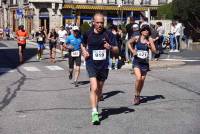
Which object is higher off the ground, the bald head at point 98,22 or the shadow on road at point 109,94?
the bald head at point 98,22

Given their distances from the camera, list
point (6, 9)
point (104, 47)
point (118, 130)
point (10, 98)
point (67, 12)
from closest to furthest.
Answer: point (118, 130) → point (104, 47) → point (10, 98) → point (67, 12) → point (6, 9)

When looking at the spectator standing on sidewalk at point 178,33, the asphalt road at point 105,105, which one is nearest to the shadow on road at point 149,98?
the asphalt road at point 105,105

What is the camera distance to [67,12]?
63.3 meters

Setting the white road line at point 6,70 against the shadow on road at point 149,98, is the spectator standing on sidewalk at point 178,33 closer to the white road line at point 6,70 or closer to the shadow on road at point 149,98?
the white road line at point 6,70

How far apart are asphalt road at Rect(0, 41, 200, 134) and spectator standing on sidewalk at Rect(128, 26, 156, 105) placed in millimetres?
456

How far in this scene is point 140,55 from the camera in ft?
35.1

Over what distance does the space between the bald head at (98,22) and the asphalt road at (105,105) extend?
162cm

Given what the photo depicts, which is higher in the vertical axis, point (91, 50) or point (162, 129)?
point (91, 50)

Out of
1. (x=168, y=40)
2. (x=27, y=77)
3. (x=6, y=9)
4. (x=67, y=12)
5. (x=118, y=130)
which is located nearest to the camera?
(x=118, y=130)

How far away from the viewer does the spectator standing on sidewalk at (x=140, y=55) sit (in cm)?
1068

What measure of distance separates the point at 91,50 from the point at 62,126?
143cm

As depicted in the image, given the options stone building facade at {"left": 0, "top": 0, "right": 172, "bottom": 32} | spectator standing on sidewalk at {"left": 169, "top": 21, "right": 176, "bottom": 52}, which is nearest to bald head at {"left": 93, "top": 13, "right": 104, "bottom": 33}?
spectator standing on sidewalk at {"left": 169, "top": 21, "right": 176, "bottom": 52}

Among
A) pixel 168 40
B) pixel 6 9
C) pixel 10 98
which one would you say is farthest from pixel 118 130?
pixel 6 9

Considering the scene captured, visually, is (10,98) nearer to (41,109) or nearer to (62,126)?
(41,109)
